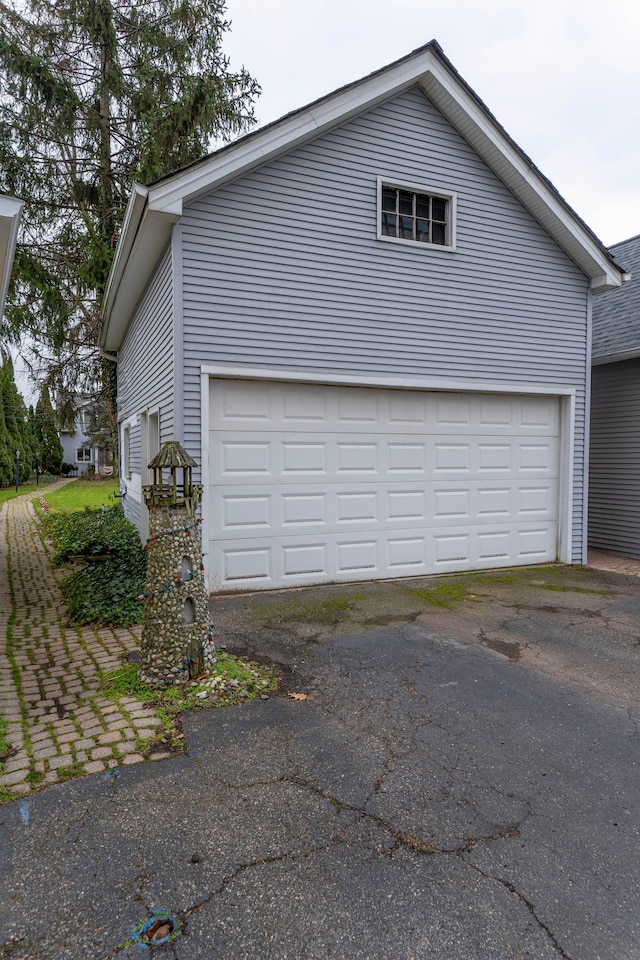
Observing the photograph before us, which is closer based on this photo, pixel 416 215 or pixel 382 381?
pixel 382 381

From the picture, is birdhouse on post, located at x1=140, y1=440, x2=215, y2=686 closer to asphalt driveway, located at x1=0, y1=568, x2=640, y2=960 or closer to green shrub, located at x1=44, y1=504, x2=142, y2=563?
asphalt driveway, located at x1=0, y1=568, x2=640, y2=960

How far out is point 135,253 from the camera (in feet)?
20.5

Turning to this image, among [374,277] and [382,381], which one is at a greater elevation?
[374,277]

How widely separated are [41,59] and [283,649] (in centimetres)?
1378

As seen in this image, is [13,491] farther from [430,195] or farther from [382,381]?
[430,195]

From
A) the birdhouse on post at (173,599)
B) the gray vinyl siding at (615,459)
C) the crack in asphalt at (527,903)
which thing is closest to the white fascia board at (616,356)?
the gray vinyl siding at (615,459)

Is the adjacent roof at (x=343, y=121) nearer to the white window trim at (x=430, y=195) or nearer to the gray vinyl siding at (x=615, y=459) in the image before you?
the white window trim at (x=430, y=195)

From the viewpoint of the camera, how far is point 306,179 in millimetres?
6051

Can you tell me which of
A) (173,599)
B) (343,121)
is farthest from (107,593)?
(343,121)

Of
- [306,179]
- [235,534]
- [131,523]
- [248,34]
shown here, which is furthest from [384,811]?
[248,34]

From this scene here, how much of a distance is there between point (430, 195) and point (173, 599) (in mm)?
6021

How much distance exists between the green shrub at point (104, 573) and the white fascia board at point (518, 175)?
678cm

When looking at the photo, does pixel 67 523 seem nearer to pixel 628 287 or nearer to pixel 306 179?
pixel 306 179

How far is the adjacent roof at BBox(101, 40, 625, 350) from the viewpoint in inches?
210
